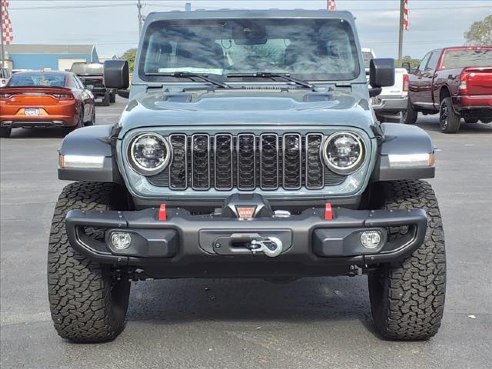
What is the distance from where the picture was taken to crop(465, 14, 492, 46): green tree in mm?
48625

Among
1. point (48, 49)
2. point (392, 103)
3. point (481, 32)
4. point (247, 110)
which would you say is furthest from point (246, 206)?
point (48, 49)

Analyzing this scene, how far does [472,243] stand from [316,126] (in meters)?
3.13

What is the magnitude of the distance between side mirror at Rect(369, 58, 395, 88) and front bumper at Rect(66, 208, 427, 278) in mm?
1945

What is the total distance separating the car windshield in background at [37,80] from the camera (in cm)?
1477

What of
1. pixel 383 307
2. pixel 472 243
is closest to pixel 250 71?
pixel 383 307

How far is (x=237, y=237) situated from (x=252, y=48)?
2037mm

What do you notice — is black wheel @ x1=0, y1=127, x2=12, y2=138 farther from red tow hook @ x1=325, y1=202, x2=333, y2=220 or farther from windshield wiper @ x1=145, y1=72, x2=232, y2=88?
red tow hook @ x1=325, y1=202, x2=333, y2=220

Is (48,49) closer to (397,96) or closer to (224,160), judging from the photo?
(397,96)

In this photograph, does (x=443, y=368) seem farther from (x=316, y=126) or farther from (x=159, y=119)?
(x=159, y=119)

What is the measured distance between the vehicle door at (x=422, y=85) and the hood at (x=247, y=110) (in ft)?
39.8

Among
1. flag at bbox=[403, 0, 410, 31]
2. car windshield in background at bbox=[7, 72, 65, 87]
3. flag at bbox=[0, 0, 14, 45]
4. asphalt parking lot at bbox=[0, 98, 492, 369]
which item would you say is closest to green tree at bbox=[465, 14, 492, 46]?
flag at bbox=[403, 0, 410, 31]

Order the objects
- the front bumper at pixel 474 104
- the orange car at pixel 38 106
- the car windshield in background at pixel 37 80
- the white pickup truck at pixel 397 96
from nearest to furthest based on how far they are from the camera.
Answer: the front bumper at pixel 474 104, the orange car at pixel 38 106, the car windshield in background at pixel 37 80, the white pickup truck at pixel 397 96

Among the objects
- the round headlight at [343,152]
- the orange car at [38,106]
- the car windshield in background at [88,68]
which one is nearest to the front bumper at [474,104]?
the orange car at [38,106]

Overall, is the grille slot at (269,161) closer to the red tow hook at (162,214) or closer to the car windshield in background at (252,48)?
the red tow hook at (162,214)
